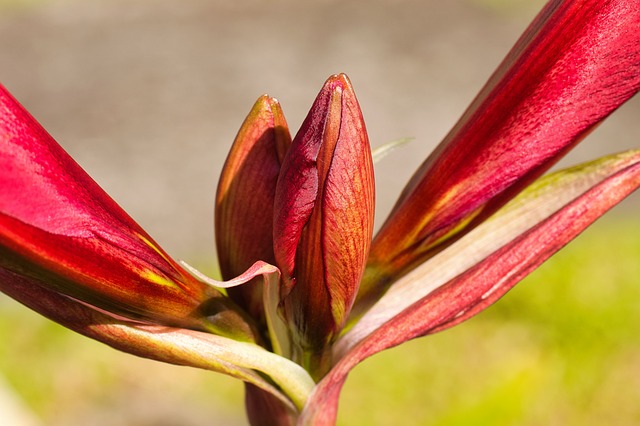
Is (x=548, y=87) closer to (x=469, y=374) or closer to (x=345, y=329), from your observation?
(x=345, y=329)

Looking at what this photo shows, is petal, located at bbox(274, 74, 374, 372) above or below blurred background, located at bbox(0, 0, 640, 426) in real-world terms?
below

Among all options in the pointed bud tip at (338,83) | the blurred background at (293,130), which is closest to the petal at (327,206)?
the pointed bud tip at (338,83)

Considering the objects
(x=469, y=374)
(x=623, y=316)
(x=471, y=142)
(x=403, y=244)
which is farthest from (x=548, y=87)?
(x=623, y=316)

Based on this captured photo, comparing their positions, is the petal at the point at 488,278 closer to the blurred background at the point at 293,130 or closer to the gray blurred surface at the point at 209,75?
the blurred background at the point at 293,130

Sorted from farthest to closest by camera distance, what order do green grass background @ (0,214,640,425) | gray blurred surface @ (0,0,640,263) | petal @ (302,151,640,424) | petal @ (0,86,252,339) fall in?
gray blurred surface @ (0,0,640,263)
green grass background @ (0,214,640,425)
petal @ (302,151,640,424)
petal @ (0,86,252,339)

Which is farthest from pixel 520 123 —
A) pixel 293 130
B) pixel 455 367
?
pixel 293 130

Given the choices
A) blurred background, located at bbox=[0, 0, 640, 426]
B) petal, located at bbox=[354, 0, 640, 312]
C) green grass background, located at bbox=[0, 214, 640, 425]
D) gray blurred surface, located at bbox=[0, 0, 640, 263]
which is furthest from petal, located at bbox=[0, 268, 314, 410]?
gray blurred surface, located at bbox=[0, 0, 640, 263]

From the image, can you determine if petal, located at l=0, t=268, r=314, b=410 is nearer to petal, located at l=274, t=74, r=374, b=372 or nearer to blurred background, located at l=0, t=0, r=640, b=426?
petal, located at l=274, t=74, r=374, b=372
